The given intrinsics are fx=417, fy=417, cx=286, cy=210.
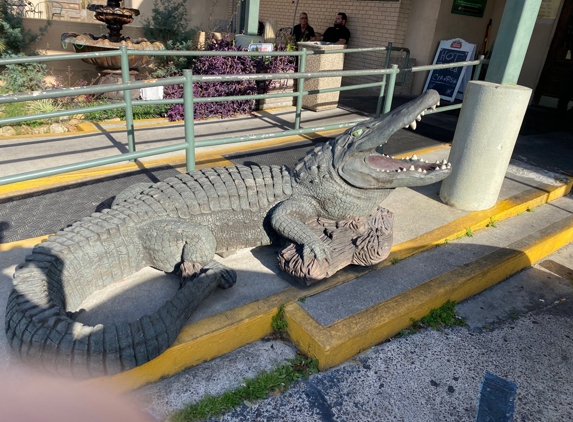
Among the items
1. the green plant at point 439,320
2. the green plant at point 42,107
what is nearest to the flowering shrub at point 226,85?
the green plant at point 42,107

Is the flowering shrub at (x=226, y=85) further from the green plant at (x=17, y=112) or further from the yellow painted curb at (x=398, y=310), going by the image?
the yellow painted curb at (x=398, y=310)

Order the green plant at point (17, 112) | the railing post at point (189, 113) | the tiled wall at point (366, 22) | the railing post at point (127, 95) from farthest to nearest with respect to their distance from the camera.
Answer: the tiled wall at point (366, 22) < the green plant at point (17, 112) < the railing post at point (127, 95) < the railing post at point (189, 113)

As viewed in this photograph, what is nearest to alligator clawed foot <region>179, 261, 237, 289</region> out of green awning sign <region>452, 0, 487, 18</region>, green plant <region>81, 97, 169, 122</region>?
green plant <region>81, 97, 169, 122</region>

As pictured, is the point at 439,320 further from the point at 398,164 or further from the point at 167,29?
the point at 167,29

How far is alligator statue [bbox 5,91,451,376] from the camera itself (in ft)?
6.37

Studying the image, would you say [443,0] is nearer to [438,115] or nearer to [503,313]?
[438,115]

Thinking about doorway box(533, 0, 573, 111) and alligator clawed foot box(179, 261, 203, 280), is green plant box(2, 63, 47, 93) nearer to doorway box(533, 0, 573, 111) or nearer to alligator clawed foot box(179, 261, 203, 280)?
alligator clawed foot box(179, 261, 203, 280)

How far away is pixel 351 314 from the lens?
2.46 m

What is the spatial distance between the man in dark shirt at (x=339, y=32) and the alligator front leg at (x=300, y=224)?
8234 millimetres

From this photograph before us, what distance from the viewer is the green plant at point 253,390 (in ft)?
6.49

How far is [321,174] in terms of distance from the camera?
278 cm

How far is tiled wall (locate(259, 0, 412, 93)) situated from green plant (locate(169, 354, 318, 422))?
8.65 metres

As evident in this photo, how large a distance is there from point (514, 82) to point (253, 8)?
5.23 meters

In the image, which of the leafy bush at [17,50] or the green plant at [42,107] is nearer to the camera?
the green plant at [42,107]
